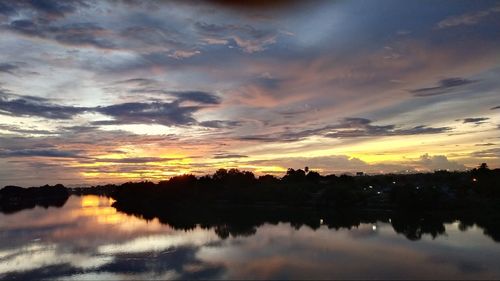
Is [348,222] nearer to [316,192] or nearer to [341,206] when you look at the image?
[341,206]

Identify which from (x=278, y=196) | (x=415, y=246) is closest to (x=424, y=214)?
(x=415, y=246)

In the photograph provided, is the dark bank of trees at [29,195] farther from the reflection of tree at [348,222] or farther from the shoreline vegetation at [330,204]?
the reflection of tree at [348,222]

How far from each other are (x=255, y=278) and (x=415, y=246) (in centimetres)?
1473

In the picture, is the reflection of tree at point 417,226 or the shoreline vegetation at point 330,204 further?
the shoreline vegetation at point 330,204

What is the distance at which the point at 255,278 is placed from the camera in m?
22.0

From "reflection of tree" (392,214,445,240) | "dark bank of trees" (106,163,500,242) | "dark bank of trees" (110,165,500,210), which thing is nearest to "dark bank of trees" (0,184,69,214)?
"dark bank of trees" (110,165,500,210)

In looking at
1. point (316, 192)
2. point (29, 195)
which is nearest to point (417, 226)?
point (316, 192)

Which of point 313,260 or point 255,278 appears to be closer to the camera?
point 255,278

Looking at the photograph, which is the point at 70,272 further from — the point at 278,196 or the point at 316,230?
the point at 278,196

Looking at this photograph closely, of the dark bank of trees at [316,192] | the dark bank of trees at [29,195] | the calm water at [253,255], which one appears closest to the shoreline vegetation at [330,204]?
the dark bank of trees at [316,192]

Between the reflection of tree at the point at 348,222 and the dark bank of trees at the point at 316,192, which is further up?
the dark bank of trees at the point at 316,192

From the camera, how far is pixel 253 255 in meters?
28.6

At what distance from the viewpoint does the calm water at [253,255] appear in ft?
75.7

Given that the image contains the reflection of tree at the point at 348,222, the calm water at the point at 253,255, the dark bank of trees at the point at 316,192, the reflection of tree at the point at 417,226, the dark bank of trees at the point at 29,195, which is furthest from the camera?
the dark bank of trees at the point at 29,195
